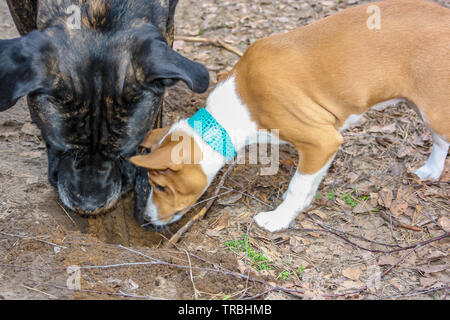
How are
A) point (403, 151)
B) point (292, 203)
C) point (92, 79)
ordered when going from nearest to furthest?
1. point (92, 79)
2. point (292, 203)
3. point (403, 151)

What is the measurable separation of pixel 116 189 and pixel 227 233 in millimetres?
989

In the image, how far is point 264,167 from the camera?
464 cm

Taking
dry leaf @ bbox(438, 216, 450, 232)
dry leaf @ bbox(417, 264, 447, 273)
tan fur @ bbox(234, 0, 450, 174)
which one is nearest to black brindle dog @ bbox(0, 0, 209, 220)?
tan fur @ bbox(234, 0, 450, 174)

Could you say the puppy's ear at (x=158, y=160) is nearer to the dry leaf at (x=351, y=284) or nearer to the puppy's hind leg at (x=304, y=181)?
the puppy's hind leg at (x=304, y=181)

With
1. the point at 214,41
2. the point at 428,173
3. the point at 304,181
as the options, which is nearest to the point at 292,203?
the point at 304,181

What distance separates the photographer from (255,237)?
151 inches

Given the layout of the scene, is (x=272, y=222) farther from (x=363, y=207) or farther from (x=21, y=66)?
(x=21, y=66)

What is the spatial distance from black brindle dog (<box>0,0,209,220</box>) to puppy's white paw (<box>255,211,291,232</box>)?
1252mm

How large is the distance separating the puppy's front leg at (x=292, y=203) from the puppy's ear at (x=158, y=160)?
90 centimetres

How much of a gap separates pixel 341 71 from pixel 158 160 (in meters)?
1.60

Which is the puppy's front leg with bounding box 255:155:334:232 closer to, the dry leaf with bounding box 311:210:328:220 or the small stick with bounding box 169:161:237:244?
the dry leaf with bounding box 311:210:328:220

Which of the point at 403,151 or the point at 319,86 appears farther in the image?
the point at 403,151

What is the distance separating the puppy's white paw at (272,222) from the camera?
3.91 m

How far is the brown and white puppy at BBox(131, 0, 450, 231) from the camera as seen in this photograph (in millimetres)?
3613
